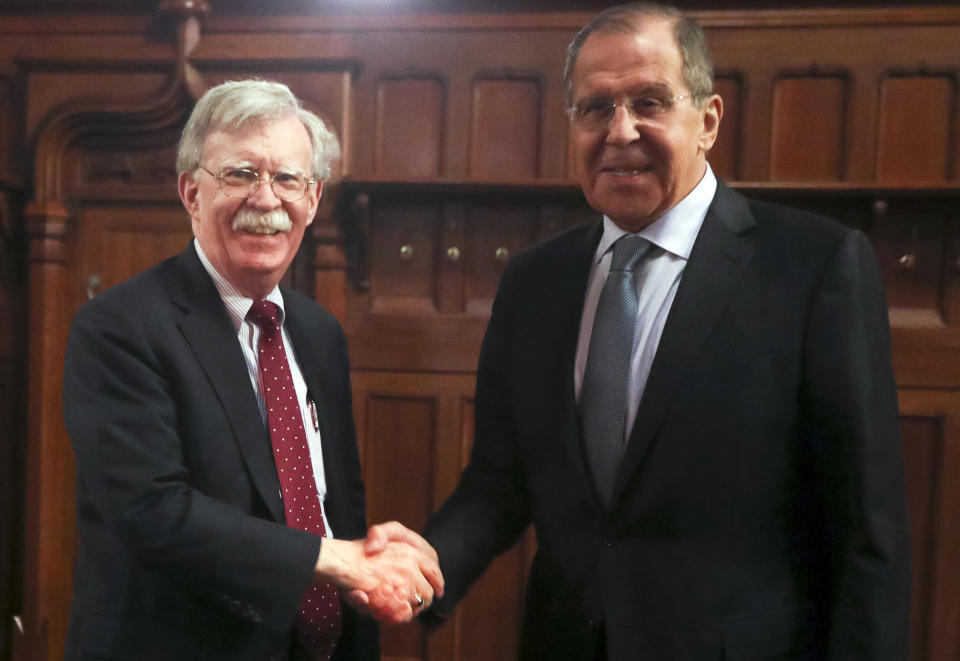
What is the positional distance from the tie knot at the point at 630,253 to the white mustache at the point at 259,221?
2.16 feet

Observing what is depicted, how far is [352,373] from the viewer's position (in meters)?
3.21

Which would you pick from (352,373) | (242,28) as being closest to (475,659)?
(352,373)

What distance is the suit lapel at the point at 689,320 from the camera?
1246mm

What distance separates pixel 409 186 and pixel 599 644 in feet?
7.05

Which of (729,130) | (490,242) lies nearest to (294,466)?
(490,242)

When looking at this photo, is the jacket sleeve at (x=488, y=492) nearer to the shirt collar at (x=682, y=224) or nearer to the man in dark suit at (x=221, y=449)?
the man in dark suit at (x=221, y=449)

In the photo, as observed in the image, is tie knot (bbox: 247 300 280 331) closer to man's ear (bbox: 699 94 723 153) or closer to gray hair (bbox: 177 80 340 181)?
gray hair (bbox: 177 80 340 181)

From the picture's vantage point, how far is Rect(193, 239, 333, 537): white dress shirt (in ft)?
4.89

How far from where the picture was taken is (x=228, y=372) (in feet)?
4.64

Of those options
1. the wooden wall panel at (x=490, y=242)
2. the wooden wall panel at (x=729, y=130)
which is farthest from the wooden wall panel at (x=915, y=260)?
the wooden wall panel at (x=490, y=242)

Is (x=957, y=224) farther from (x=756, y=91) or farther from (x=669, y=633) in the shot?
(x=669, y=633)

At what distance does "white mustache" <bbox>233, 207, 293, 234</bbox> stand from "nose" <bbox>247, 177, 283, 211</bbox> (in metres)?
0.01

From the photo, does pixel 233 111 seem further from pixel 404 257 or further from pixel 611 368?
pixel 404 257

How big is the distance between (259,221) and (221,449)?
0.44 m
